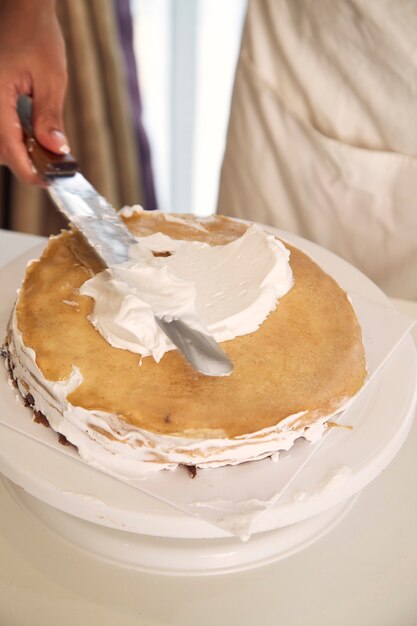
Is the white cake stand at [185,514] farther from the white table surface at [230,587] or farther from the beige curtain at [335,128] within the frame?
the beige curtain at [335,128]

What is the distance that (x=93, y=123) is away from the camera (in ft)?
6.78

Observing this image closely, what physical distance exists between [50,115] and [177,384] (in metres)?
0.56

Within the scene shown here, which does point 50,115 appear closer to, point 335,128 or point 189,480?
point 335,128

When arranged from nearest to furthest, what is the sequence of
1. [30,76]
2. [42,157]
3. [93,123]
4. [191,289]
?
[191,289]
[42,157]
[30,76]
[93,123]

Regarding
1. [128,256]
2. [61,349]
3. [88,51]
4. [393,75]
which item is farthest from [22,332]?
[88,51]

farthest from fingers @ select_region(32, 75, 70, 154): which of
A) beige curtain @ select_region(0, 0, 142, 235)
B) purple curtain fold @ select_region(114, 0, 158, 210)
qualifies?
purple curtain fold @ select_region(114, 0, 158, 210)

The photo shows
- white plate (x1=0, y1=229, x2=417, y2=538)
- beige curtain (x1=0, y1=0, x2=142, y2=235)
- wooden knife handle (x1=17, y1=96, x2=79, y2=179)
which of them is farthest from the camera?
beige curtain (x1=0, y1=0, x2=142, y2=235)

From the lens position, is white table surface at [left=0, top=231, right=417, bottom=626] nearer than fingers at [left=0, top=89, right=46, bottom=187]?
Yes

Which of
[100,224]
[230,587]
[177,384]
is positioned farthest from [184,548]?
[100,224]

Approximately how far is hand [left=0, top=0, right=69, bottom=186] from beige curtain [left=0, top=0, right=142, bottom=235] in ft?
2.32

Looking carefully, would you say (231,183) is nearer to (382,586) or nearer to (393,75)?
(393,75)

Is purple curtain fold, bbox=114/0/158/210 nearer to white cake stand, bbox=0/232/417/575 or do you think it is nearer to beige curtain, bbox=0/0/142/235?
beige curtain, bbox=0/0/142/235

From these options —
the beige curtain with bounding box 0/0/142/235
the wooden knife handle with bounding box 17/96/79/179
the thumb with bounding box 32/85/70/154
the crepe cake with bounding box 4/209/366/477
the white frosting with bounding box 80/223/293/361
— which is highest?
the thumb with bounding box 32/85/70/154

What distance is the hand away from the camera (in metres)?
1.08
